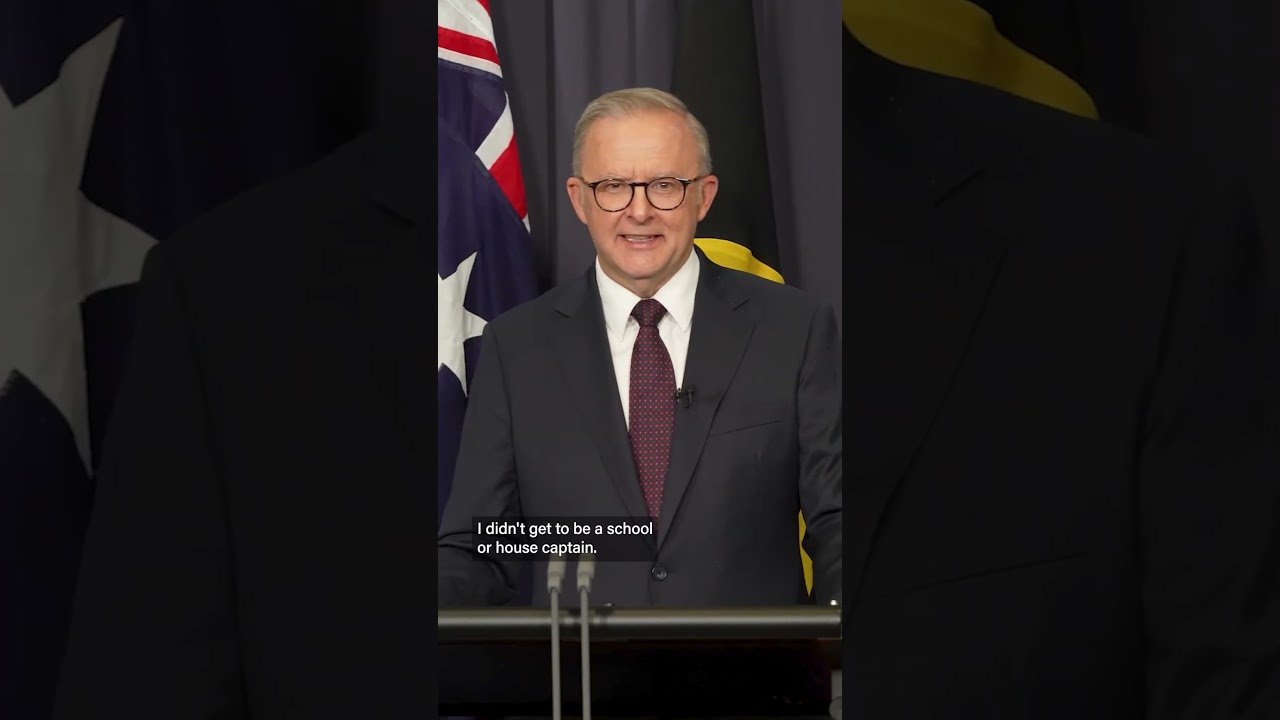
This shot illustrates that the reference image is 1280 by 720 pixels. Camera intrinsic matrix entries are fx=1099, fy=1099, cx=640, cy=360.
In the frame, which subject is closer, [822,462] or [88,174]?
[822,462]

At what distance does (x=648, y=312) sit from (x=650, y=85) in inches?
9.8

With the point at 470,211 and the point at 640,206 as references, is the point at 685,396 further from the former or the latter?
the point at 470,211

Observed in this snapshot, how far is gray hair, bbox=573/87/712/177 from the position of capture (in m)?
1.18

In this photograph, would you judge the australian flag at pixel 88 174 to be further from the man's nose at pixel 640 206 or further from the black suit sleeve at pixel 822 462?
the black suit sleeve at pixel 822 462

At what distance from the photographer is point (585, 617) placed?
44.0 inches

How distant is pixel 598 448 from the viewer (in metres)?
1.20

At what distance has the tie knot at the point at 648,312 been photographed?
1209 mm

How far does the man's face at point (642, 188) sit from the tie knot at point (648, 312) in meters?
0.05

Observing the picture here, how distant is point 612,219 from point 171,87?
1.84 feet

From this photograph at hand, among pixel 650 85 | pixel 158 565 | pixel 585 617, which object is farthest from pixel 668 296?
pixel 158 565
